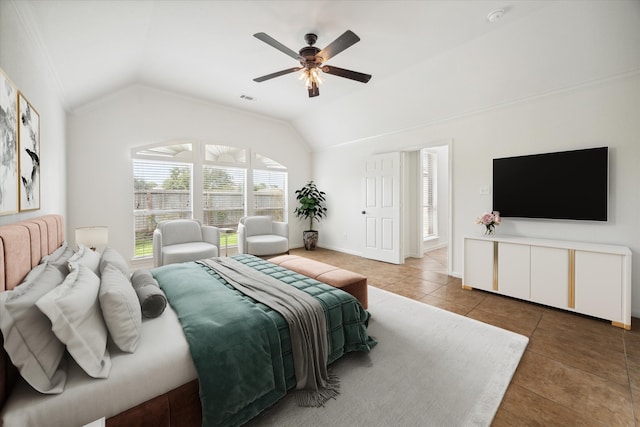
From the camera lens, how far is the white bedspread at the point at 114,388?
0.97m

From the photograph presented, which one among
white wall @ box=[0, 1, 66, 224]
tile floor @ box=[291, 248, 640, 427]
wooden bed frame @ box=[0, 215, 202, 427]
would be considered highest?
white wall @ box=[0, 1, 66, 224]

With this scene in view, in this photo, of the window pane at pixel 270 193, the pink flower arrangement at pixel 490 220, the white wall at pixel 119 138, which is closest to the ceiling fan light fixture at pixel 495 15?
the pink flower arrangement at pixel 490 220

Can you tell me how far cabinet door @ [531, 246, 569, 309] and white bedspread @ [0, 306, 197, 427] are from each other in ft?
11.8

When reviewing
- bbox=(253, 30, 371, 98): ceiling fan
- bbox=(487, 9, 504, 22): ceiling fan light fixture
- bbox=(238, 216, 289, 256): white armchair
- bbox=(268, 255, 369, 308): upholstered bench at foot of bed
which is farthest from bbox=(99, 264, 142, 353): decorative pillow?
bbox=(487, 9, 504, 22): ceiling fan light fixture

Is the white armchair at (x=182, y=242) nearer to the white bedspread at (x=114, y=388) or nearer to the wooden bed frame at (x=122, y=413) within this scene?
the wooden bed frame at (x=122, y=413)

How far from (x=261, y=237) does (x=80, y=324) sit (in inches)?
148

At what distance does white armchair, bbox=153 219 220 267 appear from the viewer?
3592 mm

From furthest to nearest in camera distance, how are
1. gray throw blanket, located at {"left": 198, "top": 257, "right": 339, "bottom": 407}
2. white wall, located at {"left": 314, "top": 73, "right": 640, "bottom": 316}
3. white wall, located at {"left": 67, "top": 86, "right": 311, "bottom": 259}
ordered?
1. white wall, located at {"left": 67, "top": 86, "right": 311, "bottom": 259}
2. white wall, located at {"left": 314, "top": 73, "right": 640, "bottom": 316}
3. gray throw blanket, located at {"left": 198, "top": 257, "right": 339, "bottom": 407}

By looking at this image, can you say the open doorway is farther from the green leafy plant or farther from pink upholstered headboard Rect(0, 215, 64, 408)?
pink upholstered headboard Rect(0, 215, 64, 408)

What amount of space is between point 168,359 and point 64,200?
3.73 meters

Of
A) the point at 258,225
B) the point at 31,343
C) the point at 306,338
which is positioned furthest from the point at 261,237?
the point at 31,343

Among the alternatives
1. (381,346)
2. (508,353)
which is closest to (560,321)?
(508,353)

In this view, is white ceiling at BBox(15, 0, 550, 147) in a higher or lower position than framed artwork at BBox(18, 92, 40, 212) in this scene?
higher

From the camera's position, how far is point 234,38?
2.94m
